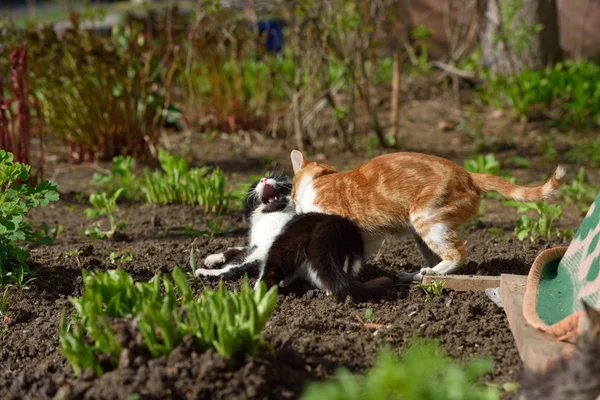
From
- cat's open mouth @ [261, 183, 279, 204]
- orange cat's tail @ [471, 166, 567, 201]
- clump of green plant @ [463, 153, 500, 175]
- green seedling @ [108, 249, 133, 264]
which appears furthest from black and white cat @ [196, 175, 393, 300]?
clump of green plant @ [463, 153, 500, 175]

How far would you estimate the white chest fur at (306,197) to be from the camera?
4.12 metres

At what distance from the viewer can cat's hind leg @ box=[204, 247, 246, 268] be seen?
4.20m

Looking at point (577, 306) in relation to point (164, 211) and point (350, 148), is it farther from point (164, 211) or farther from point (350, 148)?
point (350, 148)

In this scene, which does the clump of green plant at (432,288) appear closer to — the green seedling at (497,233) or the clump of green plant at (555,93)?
the green seedling at (497,233)

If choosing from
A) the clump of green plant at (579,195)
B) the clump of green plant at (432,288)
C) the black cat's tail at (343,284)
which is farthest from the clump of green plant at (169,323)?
the clump of green plant at (579,195)

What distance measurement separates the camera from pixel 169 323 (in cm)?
253

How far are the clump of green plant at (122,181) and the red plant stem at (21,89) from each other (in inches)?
23.1

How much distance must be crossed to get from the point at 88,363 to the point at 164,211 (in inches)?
118

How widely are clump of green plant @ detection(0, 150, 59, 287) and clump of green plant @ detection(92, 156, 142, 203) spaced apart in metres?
1.67

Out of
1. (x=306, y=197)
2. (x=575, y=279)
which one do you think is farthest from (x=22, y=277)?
(x=575, y=279)

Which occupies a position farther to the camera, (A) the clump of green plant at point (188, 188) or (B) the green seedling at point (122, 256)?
(A) the clump of green plant at point (188, 188)

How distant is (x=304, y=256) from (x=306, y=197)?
0.55 m

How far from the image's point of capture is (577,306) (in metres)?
2.88

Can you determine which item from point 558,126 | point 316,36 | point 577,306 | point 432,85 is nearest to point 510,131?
point 558,126
